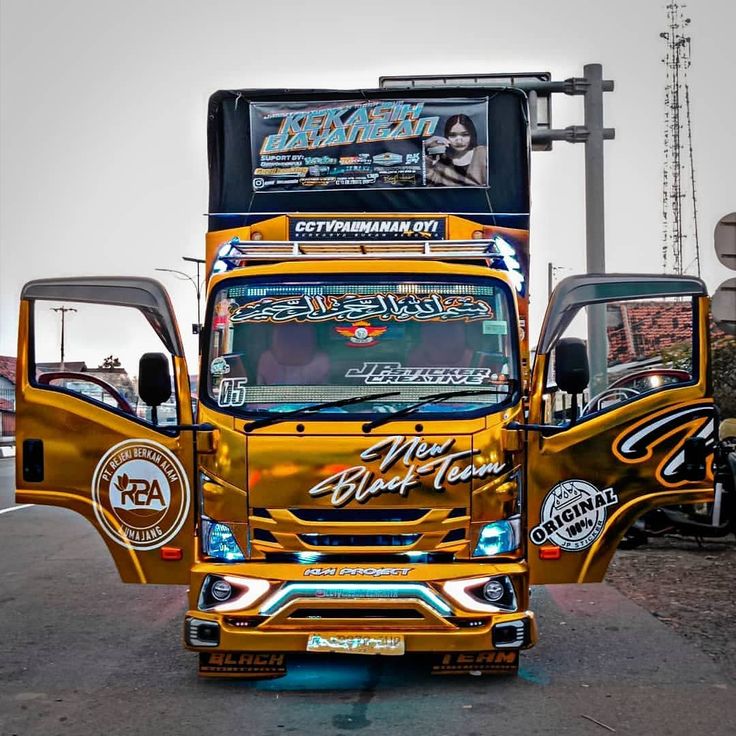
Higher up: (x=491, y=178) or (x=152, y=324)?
(x=491, y=178)

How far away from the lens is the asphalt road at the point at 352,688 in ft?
20.2

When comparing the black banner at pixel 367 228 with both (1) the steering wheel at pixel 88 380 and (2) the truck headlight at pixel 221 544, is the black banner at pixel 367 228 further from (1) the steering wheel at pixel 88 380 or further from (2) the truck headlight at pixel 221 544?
(2) the truck headlight at pixel 221 544

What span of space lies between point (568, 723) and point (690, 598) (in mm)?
4333

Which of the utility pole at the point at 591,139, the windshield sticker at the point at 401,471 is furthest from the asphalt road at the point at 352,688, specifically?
the utility pole at the point at 591,139

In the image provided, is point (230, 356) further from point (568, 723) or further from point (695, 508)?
point (695, 508)

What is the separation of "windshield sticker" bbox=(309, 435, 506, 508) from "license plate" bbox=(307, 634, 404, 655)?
2.35 ft

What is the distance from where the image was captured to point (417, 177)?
9258mm

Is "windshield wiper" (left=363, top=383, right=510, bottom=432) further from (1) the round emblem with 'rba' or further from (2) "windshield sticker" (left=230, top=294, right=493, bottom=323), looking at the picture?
(1) the round emblem with 'rba'

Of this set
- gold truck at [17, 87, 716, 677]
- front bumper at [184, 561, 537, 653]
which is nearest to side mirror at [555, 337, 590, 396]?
gold truck at [17, 87, 716, 677]

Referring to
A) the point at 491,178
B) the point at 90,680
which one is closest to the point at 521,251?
the point at 491,178

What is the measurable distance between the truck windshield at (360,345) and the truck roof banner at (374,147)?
204 centimetres

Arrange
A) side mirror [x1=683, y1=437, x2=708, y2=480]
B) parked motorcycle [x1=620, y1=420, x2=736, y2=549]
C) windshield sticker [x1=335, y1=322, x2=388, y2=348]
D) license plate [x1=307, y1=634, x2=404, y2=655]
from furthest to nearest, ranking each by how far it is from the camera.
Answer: parked motorcycle [x1=620, y1=420, x2=736, y2=549] → side mirror [x1=683, y1=437, x2=708, y2=480] → windshield sticker [x1=335, y1=322, x2=388, y2=348] → license plate [x1=307, y1=634, x2=404, y2=655]

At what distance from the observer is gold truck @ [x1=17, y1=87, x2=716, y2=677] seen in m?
6.57

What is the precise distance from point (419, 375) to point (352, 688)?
6.13 feet
